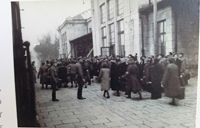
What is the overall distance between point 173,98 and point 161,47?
0.60m

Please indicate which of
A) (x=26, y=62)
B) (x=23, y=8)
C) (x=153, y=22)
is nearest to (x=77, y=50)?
(x=26, y=62)

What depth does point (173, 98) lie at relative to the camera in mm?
2023

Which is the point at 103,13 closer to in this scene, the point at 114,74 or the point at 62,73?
the point at 114,74

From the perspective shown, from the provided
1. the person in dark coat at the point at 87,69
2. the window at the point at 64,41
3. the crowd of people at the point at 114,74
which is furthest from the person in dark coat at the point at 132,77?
the window at the point at 64,41

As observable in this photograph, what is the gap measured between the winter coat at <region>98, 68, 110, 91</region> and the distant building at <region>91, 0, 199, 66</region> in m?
0.23

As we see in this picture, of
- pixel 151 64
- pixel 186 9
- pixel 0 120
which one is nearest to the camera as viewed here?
pixel 186 9

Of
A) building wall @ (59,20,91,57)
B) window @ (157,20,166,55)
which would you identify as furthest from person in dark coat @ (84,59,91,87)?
window @ (157,20,166,55)

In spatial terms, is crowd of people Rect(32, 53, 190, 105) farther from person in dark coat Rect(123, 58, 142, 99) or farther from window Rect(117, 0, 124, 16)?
window Rect(117, 0, 124, 16)

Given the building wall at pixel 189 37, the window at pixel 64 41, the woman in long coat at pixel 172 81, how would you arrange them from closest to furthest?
the building wall at pixel 189 37
the woman in long coat at pixel 172 81
the window at pixel 64 41

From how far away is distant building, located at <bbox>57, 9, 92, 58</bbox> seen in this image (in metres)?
2.16

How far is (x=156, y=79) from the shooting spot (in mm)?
2078

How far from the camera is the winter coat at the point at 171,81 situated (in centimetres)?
199

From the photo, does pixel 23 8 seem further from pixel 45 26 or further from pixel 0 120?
pixel 0 120

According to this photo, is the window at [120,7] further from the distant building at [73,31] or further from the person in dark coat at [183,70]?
the person in dark coat at [183,70]
